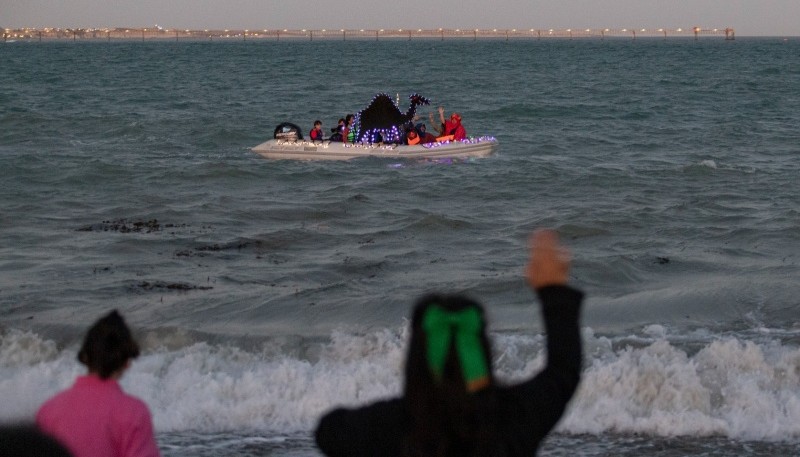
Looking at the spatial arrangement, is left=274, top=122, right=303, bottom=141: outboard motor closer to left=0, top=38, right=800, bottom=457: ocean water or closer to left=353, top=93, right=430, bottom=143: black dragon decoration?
left=0, top=38, right=800, bottom=457: ocean water

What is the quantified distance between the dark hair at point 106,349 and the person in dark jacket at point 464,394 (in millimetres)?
966

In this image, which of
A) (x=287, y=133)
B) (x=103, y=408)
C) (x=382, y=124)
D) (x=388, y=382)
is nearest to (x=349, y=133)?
(x=382, y=124)

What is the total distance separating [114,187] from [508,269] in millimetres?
9104

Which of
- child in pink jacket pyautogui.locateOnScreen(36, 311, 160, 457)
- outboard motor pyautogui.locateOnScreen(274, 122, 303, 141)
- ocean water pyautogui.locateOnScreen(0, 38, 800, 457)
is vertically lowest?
ocean water pyautogui.locateOnScreen(0, 38, 800, 457)

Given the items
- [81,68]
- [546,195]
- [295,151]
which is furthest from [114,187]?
[81,68]

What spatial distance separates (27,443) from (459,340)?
0.77 meters

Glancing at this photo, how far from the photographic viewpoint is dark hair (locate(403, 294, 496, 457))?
82.9 inches

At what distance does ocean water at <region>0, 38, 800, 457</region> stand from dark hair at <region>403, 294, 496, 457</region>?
0.70 metres

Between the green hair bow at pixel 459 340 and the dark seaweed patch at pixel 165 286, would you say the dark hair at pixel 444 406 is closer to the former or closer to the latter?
the green hair bow at pixel 459 340

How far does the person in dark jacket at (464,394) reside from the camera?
6.92ft

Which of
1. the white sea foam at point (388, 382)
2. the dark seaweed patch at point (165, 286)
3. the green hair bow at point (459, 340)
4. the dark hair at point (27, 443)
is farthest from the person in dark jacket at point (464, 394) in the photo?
the dark seaweed patch at point (165, 286)

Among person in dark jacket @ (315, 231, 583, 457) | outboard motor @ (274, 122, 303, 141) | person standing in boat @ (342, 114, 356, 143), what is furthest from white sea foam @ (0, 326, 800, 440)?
outboard motor @ (274, 122, 303, 141)

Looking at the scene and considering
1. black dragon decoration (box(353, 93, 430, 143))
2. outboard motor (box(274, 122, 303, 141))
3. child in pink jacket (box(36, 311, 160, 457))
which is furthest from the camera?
outboard motor (box(274, 122, 303, 141))

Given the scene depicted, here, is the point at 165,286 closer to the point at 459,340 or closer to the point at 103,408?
the point at 103,408
